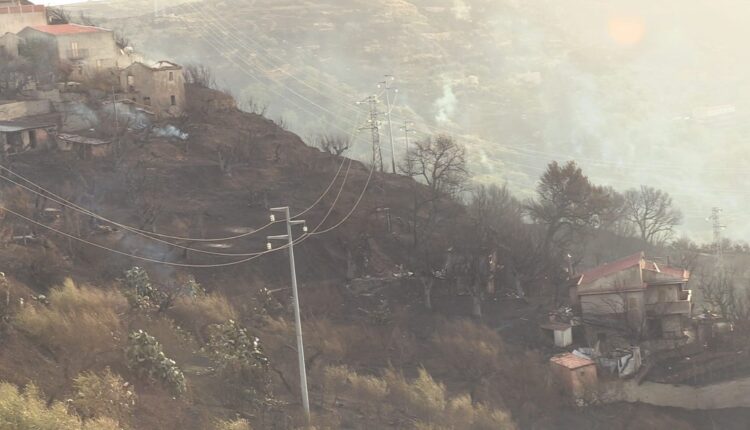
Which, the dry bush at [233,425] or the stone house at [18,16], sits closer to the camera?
the dry bush at [233,425]

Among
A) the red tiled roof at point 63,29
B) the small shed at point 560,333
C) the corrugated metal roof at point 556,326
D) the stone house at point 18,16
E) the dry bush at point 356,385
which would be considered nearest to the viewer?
the dry bush at point 356,385

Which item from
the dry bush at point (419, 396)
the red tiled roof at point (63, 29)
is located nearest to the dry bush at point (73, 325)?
the dry bush at point (419, 396)

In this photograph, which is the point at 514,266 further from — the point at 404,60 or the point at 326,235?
the point at 404,60

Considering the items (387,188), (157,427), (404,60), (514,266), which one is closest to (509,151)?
(404,60)

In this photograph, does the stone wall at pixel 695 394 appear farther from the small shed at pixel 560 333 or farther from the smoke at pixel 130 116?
the smoke at pixel 130 116

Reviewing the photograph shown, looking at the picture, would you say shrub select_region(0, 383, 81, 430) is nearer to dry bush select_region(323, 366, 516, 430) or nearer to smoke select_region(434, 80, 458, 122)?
dry bush select_region(323, 366, 516, 430)

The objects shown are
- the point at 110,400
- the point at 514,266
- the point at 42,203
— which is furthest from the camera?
the point at 514,266

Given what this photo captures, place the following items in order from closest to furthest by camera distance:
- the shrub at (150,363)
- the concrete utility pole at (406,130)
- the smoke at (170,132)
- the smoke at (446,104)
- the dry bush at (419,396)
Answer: the shrub at (150,363), the dry bush at (419,396), the smoke at (170,132), the concrete utility pole at (406,130), the smoke at (446,104)
